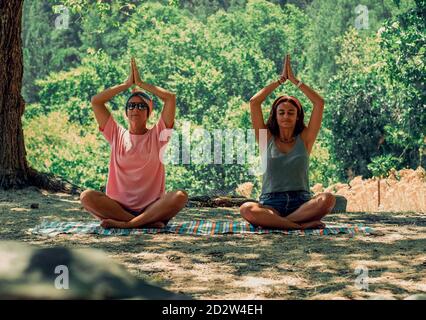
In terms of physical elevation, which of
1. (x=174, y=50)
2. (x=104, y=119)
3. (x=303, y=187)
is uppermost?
(x=174, y=50)

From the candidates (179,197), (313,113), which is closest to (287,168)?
(313,113)

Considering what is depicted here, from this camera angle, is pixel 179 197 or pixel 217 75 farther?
→ pixel 217 75

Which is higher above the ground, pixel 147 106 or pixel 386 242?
pixel 147 106

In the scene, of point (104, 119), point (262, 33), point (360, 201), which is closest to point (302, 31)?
point (262, 33)

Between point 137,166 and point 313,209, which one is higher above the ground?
point 137,166

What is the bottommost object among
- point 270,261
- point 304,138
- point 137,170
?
point 270,261

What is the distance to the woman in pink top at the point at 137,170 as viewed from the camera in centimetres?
829

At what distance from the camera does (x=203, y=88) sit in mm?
44062

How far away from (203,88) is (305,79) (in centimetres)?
642

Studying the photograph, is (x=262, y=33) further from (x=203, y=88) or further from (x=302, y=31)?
(x=203, y=88)

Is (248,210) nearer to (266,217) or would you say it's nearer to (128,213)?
(266,217)

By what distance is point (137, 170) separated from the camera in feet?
27.2

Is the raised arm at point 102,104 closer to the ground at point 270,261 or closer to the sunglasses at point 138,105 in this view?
the sunglasses at point 138,105

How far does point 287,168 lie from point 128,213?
147cm
